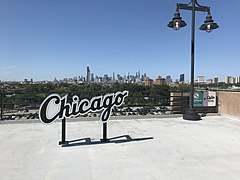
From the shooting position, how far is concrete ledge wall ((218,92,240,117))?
7.37 metres

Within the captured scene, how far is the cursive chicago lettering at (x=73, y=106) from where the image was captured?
4055mm

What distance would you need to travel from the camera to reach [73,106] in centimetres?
431

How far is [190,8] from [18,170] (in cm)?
707

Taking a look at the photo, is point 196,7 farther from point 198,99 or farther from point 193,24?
point 198,99

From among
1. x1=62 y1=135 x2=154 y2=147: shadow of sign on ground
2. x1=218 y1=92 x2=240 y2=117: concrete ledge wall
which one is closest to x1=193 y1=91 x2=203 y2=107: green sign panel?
x1=218 y1=92 x2=240 y2=117: concrete ledge wall

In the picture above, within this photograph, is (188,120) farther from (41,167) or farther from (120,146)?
(41,167)

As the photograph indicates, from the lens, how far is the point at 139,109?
7934mm

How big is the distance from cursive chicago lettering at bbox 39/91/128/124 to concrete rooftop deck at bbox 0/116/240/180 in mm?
600

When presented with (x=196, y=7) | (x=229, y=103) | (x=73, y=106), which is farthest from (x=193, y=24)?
(x=73, y=106)

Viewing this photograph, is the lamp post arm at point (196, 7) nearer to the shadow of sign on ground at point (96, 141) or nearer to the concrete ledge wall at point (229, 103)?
the concrete ledge wall at point (229, 103)

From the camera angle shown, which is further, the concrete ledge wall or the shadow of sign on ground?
the concrete ledge wall

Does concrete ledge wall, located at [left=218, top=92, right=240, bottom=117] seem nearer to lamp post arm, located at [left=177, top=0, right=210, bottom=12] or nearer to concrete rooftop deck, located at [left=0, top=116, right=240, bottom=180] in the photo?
concrete rooftop deck, located at [left=0, top=116, right=240, bottom=180]

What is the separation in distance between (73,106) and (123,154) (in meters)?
1.51

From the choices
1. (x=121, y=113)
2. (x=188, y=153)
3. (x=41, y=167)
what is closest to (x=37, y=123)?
(x=121, y=113)
